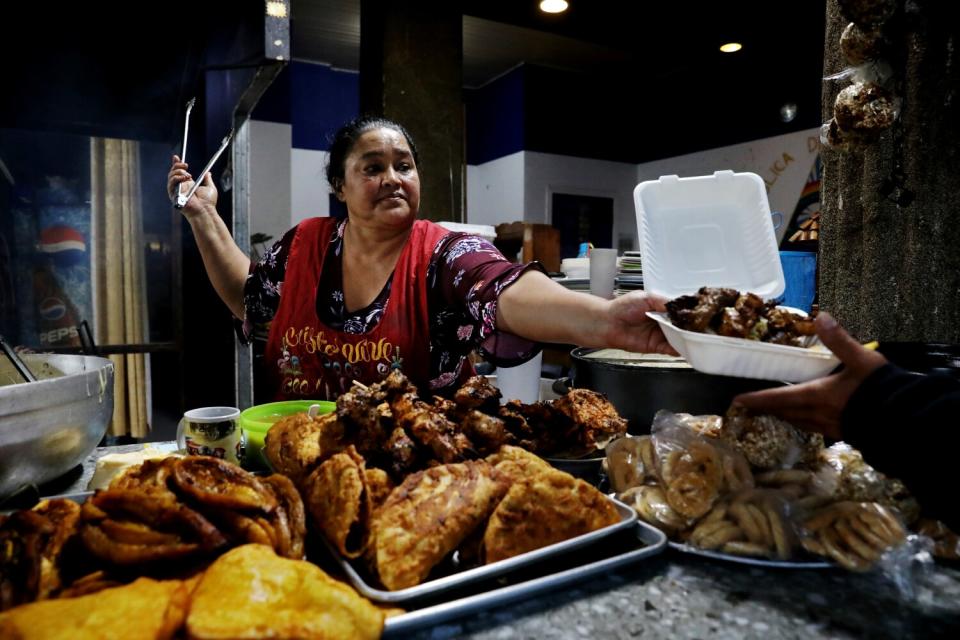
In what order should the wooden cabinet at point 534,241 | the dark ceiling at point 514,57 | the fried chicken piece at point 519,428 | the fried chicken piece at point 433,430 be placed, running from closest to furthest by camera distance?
1. the fried chicken piece at point 433,430
2. the fried chicken piece at point 519,428
3. the dark ceiling at point 514,57
4. the wooden cabinet at point 534,241

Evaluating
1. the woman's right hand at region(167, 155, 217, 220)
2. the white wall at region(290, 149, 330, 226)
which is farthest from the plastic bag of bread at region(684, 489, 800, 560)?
the white wall at region(290, 149, 330, 226)

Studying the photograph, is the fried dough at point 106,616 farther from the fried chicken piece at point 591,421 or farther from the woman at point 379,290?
the woman at point 379,290

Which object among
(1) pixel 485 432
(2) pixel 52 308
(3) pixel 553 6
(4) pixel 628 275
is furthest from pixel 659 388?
(3) pixel 553 6

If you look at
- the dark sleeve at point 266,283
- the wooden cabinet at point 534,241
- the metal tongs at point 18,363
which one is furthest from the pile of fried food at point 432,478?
the wooden cabinet at point 534,241

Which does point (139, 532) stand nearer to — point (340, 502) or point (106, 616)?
point (106, 616)

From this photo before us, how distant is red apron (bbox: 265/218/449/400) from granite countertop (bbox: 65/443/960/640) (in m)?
1.38

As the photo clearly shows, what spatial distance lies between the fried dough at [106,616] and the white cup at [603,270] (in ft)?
8.12

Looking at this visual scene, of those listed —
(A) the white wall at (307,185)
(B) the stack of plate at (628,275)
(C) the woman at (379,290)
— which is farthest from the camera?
(A) the white wall at (307,185)

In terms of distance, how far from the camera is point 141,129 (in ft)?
12.0

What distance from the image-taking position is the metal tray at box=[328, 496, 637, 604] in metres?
0.75

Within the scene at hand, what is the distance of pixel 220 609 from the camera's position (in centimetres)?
64

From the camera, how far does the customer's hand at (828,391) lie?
2.91ft

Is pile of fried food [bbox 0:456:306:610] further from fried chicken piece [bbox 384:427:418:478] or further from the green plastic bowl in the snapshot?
the green plastic bowl

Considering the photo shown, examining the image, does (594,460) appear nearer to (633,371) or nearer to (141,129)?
(633,371)
